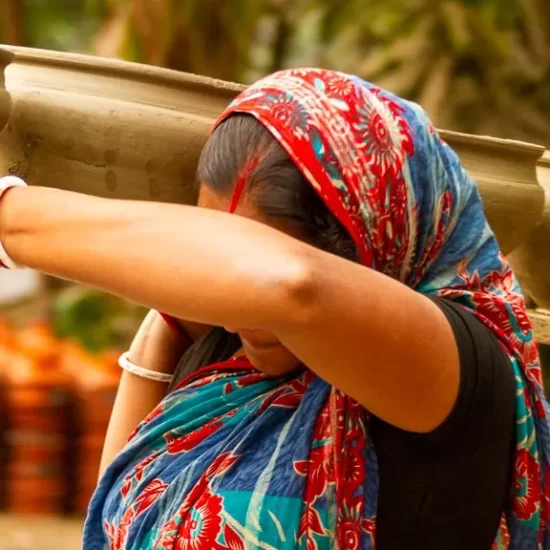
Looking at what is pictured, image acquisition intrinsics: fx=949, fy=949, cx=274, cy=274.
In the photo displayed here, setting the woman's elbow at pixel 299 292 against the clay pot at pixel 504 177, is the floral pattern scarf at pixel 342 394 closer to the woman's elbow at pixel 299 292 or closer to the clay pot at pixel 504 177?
the woman's elbow at pixel 299 292

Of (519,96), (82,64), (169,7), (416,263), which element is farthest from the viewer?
(519,96)

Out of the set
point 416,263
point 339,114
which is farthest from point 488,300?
point 339,114

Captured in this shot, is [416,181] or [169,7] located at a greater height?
[416,181]

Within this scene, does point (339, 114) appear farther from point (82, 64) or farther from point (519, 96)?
point (519, 96)

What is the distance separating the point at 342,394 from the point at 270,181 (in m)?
0.18

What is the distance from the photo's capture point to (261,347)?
0.81m

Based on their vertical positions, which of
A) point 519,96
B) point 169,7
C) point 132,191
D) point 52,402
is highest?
point 132,191

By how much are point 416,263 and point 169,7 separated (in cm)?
226

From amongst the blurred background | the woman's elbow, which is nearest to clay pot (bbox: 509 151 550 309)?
the woman's elbow

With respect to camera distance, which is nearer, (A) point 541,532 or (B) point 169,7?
(A) point 541,532

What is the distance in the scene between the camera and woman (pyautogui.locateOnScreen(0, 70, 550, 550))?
0.62m

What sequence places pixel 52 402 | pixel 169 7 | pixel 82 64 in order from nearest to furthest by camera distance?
pixel 82 64, pixel 169 7, pixel 52 402

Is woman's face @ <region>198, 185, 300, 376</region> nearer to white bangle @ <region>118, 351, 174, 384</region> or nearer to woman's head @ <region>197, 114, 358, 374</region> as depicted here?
woman's head @ <region>197, 114, 358, 374</region>

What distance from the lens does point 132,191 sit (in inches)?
35.8
